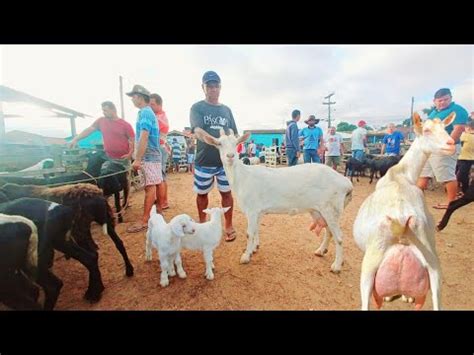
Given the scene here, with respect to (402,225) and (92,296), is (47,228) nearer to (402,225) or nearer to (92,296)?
(92,296)

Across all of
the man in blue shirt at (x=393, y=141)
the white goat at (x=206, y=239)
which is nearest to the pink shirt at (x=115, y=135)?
the white goat at (x=206, y=239)

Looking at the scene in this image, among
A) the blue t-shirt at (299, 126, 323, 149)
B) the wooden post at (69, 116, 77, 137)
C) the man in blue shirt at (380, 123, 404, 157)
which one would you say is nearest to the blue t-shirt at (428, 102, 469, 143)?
the blue t-shirt at (299, 126, 323, 149)

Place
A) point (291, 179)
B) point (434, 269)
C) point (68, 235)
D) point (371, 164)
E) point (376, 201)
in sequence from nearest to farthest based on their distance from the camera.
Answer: point (434, 269)
point (376, 201)
point (68, 235)
point (291, 179)
point (371, 164)

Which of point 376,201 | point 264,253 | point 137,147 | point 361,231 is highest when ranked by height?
point 137,147

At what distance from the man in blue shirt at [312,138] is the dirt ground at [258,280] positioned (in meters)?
4.03

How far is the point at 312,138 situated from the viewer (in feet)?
24.8

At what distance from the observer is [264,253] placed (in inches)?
137

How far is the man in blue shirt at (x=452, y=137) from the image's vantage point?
11.7 ft

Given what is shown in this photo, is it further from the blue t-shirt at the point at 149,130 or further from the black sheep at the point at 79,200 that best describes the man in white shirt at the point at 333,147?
the black sheep at the point at 79,200

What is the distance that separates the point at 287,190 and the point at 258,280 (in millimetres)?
1159

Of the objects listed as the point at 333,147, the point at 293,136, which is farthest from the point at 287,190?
the point at 333,147

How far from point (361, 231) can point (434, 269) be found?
49cm
